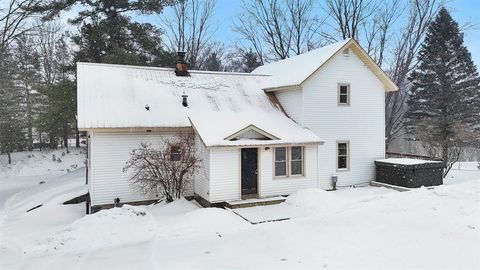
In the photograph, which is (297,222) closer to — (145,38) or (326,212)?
(326,212)

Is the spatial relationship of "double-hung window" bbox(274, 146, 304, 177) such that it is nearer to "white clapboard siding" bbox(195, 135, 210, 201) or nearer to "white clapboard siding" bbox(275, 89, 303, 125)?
"white clapboard siding" bbox(275, 89, 303, 125)

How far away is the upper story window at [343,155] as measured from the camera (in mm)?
16219

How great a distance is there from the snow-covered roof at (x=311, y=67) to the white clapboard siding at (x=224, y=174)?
477 centimetres

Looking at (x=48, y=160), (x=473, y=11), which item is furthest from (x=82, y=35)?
(x=473, y=11)

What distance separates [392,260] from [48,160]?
30252 millimetres

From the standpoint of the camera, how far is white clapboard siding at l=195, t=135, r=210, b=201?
1280 cm

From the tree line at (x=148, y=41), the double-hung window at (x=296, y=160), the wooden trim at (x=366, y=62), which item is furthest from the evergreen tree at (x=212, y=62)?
the double-hung window at (x=296, y=160)

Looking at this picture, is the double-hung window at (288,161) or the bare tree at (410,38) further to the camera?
the bare tree at (410,38)

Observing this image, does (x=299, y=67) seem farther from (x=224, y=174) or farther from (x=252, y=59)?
(x=252, y=59)

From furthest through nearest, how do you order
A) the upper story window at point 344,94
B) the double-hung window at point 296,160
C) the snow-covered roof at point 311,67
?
1. the upper story window at point 344,94
2. the snow-covered roof at point 311,67
3. the double-hung window at point 296,160

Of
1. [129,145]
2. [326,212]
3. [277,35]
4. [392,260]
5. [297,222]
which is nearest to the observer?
[392,260]

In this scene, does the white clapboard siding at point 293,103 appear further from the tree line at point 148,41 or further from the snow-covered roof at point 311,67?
the tree line at point 148,41

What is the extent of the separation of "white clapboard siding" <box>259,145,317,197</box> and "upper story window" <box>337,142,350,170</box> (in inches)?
89.4

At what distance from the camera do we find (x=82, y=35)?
24.2m
